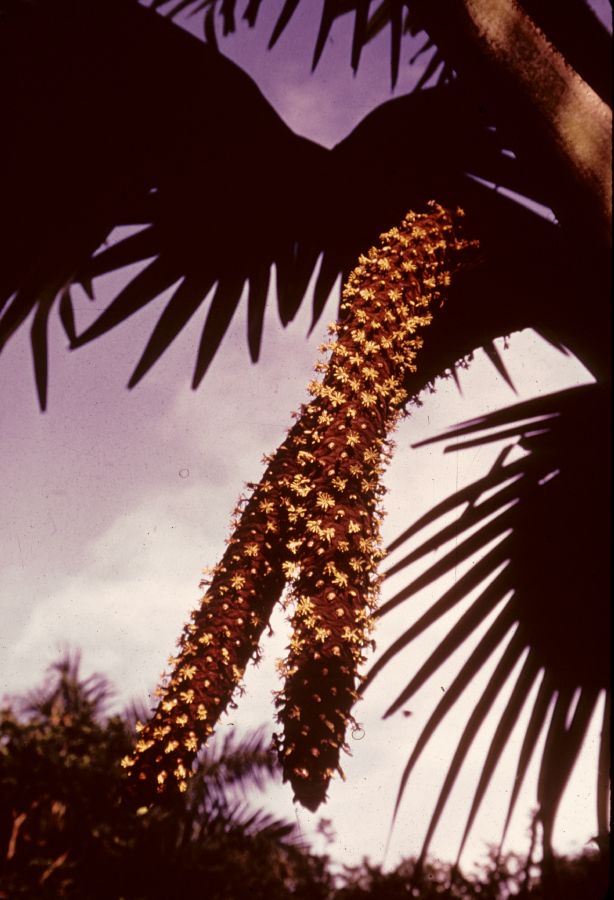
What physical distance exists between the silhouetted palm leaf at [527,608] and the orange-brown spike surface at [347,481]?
0.14m

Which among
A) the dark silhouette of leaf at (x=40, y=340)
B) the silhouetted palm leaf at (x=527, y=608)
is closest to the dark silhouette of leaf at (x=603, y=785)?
the silhouetted palm leaf at (x=527, y=608)

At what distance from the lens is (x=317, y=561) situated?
154 cm

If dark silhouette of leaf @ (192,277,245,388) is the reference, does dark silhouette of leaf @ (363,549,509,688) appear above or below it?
below

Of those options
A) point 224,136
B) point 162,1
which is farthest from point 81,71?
point 162,1

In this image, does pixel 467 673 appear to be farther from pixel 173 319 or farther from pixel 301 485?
pixel 173 319

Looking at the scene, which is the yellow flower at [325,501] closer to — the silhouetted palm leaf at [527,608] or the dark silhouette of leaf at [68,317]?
the silhouetted palm leaf at [527,608]

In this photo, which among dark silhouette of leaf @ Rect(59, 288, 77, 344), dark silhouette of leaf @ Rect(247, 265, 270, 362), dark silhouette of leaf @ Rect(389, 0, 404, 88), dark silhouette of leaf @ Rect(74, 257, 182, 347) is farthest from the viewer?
dark silhouette of leaf @ Rect(389, 0, 404, 88)

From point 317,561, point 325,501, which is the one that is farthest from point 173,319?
point 317,561

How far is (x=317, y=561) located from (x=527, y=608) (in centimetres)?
48

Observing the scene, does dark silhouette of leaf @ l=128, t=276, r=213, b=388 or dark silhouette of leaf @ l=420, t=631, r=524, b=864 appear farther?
dark silhouette of leaf @ l=128, t=276, r=213, b=388

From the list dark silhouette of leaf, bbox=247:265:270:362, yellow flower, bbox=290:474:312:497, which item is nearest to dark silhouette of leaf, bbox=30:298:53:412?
dark silhouette of leaf, bbox=247:265:270:362

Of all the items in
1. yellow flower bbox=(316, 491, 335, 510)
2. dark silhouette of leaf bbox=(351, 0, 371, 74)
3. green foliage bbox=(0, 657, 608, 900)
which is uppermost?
dark silhouette of leaf bbox=(351, 0, 371, 74)

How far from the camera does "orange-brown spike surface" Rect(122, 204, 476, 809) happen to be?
1.42m

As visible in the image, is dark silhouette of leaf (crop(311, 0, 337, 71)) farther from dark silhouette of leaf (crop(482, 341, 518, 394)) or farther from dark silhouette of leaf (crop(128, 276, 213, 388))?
dark silhouette of leaf (crop(482, 341, 518, 394))
